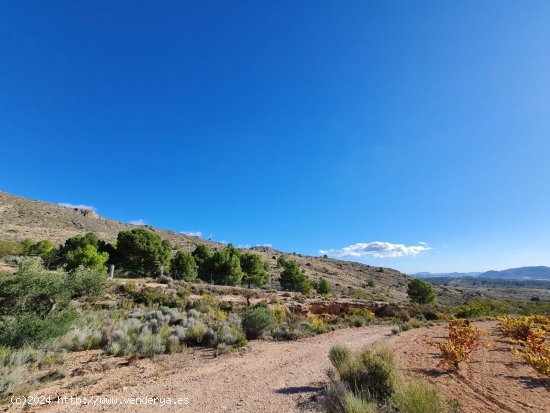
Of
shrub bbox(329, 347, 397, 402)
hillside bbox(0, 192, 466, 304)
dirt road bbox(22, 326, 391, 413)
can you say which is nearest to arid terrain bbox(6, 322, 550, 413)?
dirt road bbox(22, 326, 391, 413)

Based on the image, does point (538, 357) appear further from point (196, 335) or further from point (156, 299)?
point (156, 299)

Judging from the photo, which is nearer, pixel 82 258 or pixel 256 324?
pixel 256 324

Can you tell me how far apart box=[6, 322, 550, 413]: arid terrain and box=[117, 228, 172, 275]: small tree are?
2615 centimetres

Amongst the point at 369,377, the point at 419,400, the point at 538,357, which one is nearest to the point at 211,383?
the point at 369,377

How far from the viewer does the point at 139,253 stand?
34.6m

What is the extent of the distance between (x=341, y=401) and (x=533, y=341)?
25.3ft

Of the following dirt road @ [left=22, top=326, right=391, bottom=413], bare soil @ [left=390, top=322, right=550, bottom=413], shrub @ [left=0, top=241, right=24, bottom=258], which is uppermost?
shrub @ [left=0, top=241, right=24, bottom=258]

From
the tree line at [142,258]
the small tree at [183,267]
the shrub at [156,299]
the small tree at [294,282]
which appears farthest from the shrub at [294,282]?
the shrub at [156,299]

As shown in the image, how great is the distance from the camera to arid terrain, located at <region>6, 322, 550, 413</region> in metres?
6.25

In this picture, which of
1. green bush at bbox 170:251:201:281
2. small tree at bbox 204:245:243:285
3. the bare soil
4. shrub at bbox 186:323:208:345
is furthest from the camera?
small tree at bbox 204:245:243:285

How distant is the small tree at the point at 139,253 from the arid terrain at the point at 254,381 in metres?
26.2

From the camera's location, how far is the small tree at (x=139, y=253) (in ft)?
113

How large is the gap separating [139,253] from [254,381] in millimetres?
30865

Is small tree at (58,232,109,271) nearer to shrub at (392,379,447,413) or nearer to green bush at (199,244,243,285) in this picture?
green bush at (199,244,243,285)
